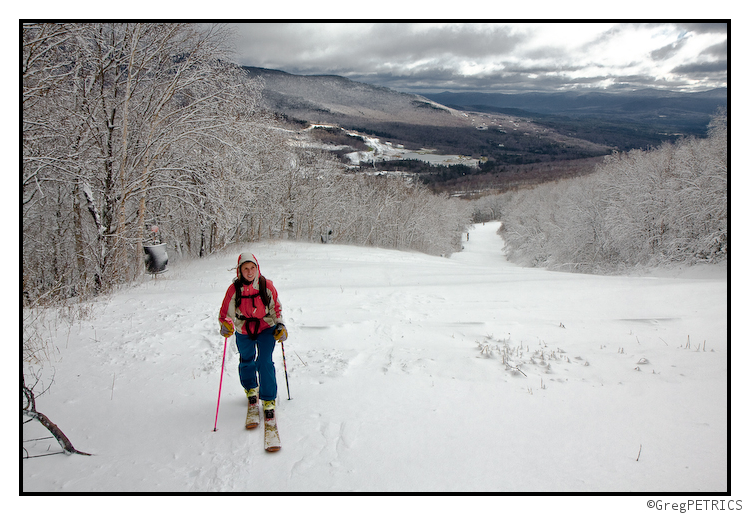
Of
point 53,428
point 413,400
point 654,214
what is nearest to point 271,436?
point 413,400

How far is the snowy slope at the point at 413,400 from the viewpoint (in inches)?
120

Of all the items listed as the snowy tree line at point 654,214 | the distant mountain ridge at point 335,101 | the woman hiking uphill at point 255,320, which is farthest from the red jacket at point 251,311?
the snowy tree line at point 654,214

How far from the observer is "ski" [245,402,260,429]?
3.72 metres

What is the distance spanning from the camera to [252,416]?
12.7 ft

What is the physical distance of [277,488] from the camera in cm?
297

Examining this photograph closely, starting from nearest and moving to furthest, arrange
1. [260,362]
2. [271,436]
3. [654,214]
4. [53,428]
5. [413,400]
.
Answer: [53,428] < [271,436] < [260,362] < [413,400] < [654,214]

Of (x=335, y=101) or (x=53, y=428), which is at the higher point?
(x=335, y=101)

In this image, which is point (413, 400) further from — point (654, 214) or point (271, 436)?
point (654, 214)

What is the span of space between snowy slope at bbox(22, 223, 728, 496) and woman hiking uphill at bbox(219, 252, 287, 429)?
386mm

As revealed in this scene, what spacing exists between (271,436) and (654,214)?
1278 inches

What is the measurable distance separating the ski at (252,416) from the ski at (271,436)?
0.30 ft

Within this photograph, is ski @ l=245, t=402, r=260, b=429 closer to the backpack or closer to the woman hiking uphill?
the woman hiking uphill

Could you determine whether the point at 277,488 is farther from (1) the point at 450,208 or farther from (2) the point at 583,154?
(2) the point at 583,154

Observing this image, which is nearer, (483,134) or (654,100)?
(654,100)
